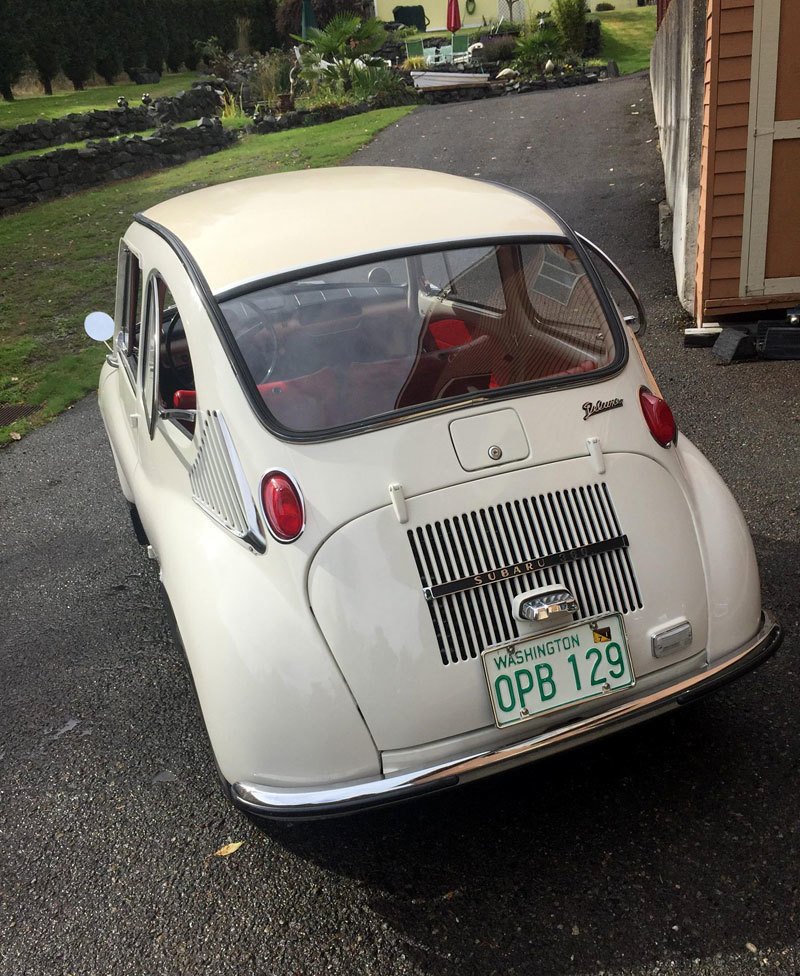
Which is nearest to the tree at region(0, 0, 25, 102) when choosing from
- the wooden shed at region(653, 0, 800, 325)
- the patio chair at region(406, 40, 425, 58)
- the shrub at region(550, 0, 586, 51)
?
the patio chair at region(406, 40, 425, 58)

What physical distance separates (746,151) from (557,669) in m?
5.01

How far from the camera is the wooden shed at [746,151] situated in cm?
591

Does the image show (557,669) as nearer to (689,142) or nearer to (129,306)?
(129,306)

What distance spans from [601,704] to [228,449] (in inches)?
52.1

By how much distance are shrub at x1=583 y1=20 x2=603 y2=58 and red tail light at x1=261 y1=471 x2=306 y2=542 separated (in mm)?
28261

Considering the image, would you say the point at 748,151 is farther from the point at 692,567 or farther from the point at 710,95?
the point at 692,567

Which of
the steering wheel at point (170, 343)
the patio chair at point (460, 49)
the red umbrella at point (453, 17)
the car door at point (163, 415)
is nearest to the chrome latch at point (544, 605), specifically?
the car door at point (163, 415)

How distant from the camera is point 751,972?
2.21 meters

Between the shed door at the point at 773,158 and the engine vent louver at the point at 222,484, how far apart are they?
4.89 m

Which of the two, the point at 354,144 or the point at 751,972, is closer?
the point at 751,972

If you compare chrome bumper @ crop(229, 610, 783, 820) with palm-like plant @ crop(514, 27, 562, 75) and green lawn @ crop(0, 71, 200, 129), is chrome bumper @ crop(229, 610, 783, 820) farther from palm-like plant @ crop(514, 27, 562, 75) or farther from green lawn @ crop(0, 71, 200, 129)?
palm-like plant @ crop(514, 27, 562, 75)

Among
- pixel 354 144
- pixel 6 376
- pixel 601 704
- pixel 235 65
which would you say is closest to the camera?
pixel 601 704

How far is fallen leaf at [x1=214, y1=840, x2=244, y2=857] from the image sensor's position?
2.80 meters

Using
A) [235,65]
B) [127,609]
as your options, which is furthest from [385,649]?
[235,65]
